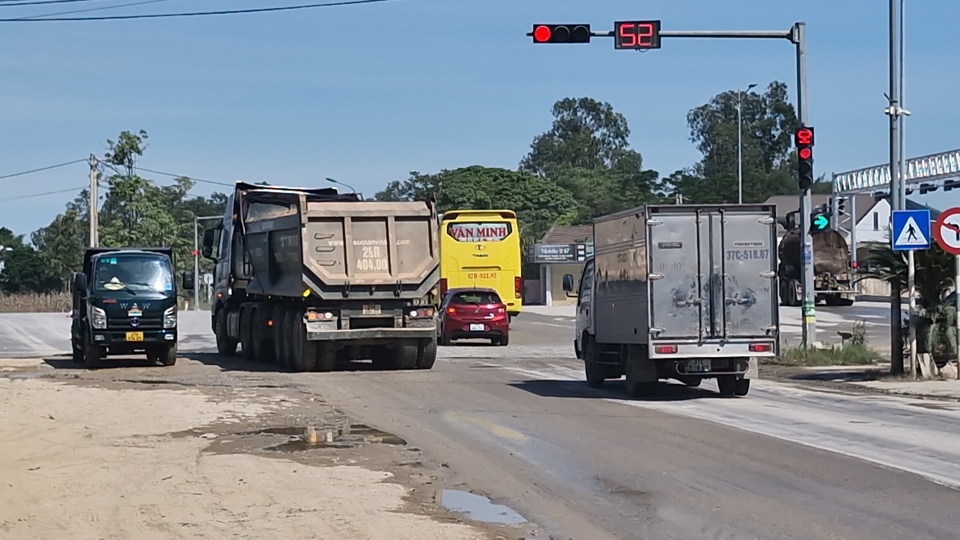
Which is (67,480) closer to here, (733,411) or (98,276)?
(733,411)

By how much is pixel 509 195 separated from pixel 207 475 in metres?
95.3

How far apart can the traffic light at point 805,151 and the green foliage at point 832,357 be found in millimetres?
3686

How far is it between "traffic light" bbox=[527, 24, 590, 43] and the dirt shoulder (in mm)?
6912

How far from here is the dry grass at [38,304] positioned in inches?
2763

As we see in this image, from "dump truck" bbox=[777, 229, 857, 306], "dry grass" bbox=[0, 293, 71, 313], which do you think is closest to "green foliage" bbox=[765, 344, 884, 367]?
"dump truck" bbox=[777, 229, 857, 306]

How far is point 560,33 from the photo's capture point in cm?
2097

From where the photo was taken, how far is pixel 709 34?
23.1 metres

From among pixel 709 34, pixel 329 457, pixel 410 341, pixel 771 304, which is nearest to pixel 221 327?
pixel 410 341

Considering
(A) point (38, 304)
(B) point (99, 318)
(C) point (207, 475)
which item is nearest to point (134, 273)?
(B) point (99, 318)

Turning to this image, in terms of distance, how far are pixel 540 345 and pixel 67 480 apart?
27.3 meters

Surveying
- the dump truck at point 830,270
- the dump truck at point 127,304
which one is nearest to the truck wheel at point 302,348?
the dump truck at point 127,304

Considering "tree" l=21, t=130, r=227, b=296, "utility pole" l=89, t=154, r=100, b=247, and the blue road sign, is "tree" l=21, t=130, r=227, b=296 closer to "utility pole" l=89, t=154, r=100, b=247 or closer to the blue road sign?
"utility pole" l=89, t=154, r=100, b=247

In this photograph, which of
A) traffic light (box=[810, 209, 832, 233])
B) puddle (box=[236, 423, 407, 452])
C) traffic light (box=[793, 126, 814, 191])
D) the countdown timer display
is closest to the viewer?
puddle (box=[236, 423, 407, 452])

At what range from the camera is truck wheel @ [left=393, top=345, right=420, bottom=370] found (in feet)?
85.5
